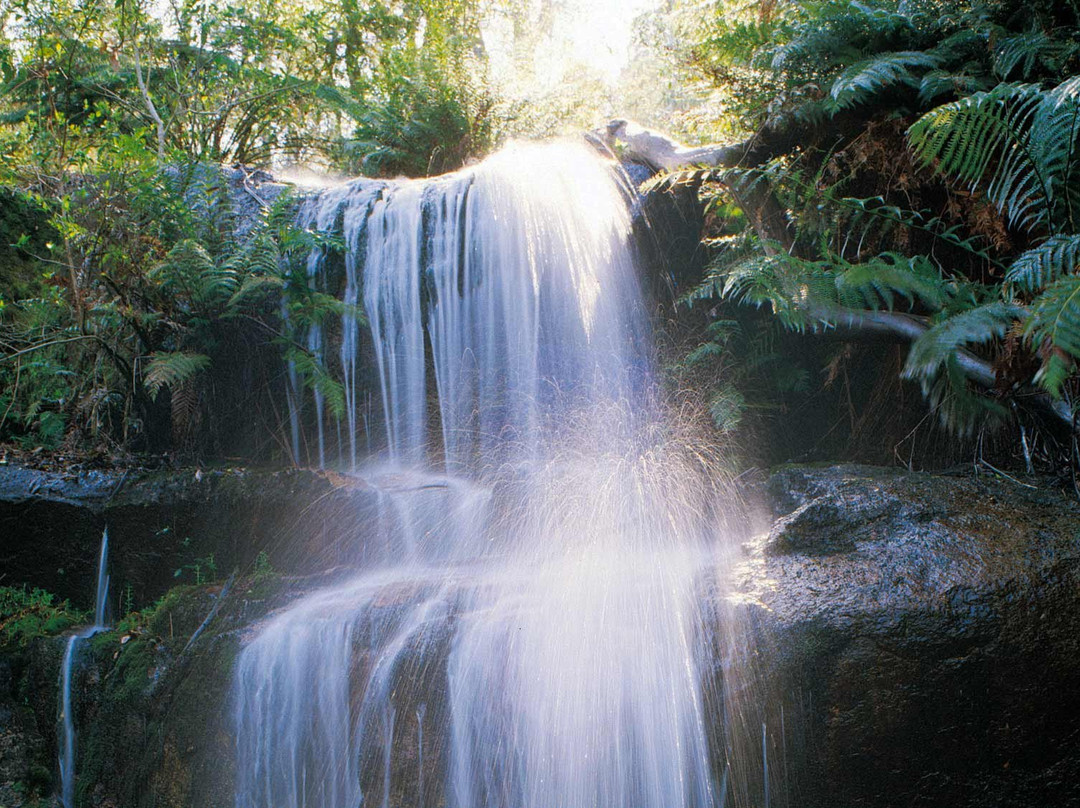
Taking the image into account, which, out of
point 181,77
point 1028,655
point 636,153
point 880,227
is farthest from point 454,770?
point 181,77

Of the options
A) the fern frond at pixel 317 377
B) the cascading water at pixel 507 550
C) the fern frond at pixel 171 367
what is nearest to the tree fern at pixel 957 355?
the cascading water at pixel 507 550

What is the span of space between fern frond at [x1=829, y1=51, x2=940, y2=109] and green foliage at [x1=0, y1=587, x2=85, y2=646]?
17.9 feet

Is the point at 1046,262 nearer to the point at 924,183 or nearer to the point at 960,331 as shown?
the point at 960,331

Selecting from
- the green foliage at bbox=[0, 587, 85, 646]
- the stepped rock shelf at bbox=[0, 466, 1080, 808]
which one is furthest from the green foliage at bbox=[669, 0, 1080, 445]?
the green foliage at bbox=[0, 587, 85, 646]

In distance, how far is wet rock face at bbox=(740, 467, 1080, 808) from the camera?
2182mm

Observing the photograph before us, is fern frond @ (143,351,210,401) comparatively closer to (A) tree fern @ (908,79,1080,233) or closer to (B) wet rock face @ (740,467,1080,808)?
(B) wet rock face @ (740,467,1080,808)

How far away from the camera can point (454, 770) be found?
257 cm

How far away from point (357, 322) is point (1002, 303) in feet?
14.3

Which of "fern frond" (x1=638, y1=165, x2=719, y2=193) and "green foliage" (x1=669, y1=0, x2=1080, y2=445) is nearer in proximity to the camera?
"green foliage" (x1=669, y1=0, x2=1080, y2=445)

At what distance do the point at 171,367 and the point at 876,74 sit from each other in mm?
4611

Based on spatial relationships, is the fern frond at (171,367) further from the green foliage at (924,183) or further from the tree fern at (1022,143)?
the tree fern at (1022,143)

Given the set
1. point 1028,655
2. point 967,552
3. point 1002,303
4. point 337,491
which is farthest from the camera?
point 337,491

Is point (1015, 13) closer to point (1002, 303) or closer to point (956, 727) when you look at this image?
point (1002, 303)

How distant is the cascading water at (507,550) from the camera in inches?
100
